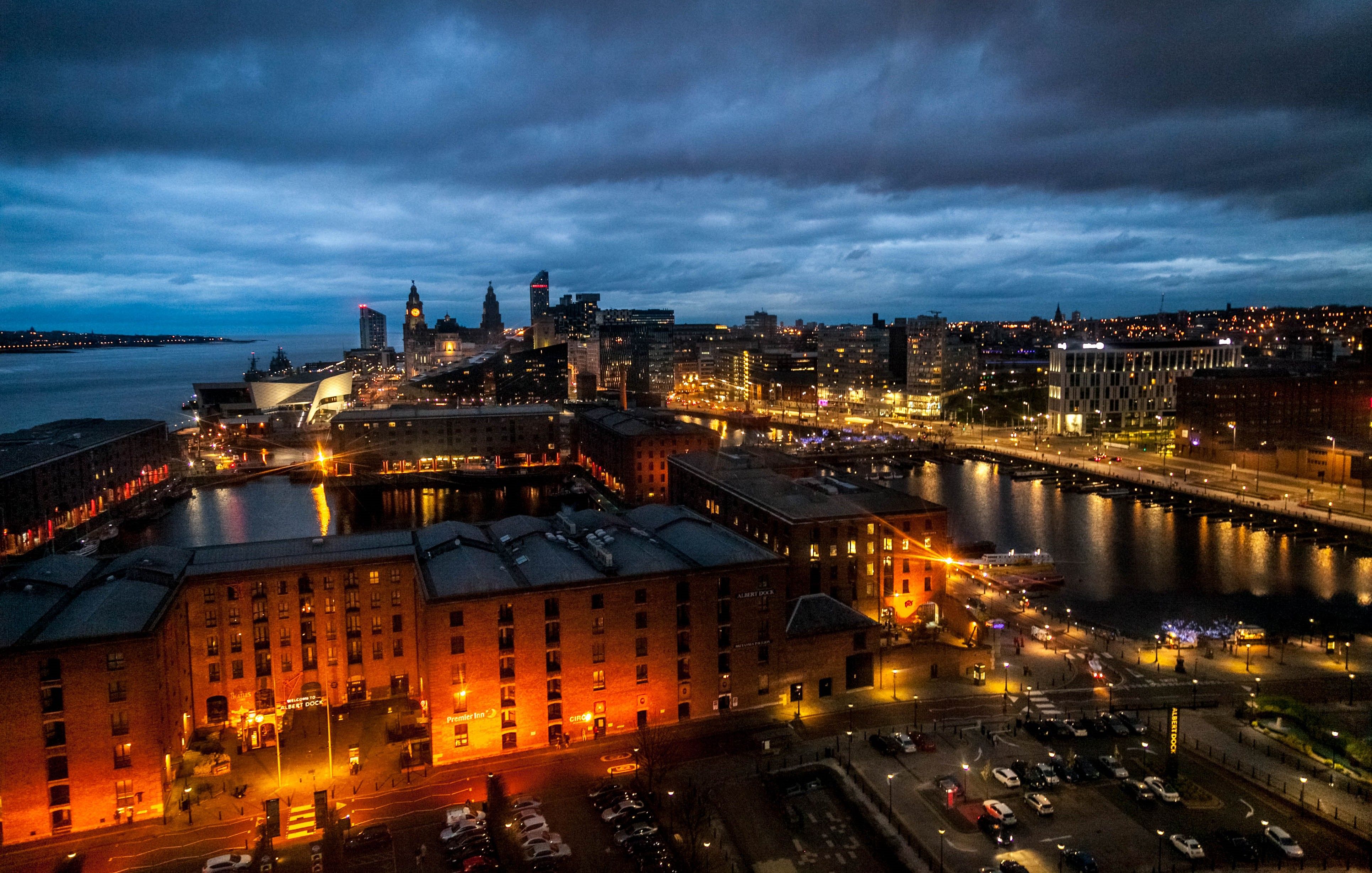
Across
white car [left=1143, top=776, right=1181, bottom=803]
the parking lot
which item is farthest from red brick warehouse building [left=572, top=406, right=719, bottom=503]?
white car [left=1143, top=776, right=1181, bottom=803]

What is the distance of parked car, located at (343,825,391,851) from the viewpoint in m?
13.0

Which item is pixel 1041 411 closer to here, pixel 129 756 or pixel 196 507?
pixel 196 507

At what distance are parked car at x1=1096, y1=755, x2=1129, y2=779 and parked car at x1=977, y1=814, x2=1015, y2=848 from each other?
3065 millimetres

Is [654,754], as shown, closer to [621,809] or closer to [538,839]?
[621,809]

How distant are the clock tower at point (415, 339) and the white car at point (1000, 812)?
14941cm

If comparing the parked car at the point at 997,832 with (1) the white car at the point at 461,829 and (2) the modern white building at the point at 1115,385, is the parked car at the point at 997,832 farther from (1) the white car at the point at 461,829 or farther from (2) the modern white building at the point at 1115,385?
(2) the modern white building at the point at 1115,385

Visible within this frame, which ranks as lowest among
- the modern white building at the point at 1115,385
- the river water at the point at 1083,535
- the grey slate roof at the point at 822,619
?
the river water at the point at 1083,535

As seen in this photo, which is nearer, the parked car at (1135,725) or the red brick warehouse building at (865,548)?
the parked car at (1135,725)

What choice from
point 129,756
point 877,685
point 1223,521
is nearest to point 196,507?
point 129,756

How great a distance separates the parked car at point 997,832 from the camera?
13.2m

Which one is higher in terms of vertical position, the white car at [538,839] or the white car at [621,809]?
the white car at [621,809]

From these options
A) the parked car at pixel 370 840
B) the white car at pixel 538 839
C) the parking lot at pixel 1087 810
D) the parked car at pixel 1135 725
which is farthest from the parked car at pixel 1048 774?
the parked car at pixel 370 840

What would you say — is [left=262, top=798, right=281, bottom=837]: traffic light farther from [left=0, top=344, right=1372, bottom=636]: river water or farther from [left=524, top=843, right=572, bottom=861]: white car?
[left=0, top=344, right=1372, bottom=636]: river water

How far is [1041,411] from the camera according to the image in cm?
8494
